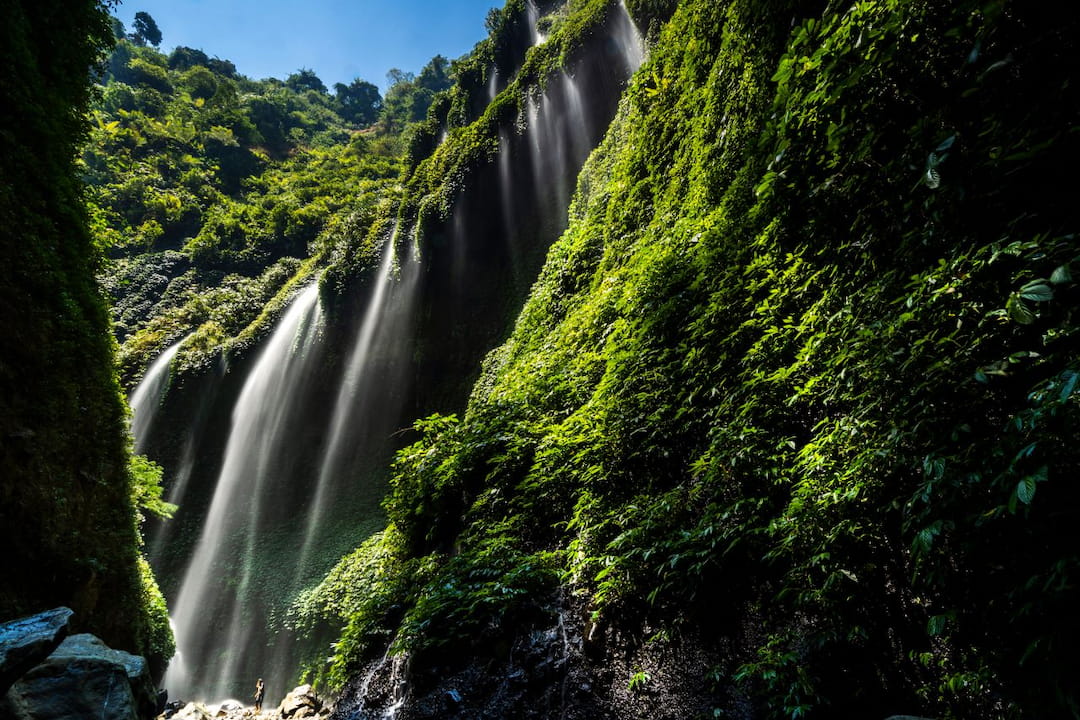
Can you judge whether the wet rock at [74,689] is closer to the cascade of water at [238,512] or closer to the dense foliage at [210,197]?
the dense foliage at [210,197]

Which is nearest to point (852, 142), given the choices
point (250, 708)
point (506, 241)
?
point (506, 241)

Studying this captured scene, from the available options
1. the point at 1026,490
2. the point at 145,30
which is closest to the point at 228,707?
the point at 1026,490

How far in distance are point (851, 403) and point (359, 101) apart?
75058 mm

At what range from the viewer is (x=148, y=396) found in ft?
54.7

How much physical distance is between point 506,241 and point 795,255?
491 inches

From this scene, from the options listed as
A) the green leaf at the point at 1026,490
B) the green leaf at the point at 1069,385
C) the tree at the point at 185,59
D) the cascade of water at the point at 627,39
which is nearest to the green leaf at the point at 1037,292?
the green leaf at the point at 1069,385

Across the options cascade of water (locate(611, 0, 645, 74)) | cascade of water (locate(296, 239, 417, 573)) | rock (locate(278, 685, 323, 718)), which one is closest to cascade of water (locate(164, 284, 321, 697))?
cascade of water (locate(296, 239, 417, 573))

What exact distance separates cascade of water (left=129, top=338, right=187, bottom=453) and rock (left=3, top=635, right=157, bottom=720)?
15.3 m

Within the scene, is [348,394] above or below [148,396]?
below

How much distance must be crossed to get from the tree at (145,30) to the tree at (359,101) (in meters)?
24.1

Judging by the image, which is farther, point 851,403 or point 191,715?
point 191,715

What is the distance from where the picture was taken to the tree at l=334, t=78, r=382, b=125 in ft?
194

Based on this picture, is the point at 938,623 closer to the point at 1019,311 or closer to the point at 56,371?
the point at 1019,311

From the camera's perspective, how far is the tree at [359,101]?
59.0m
